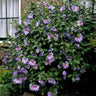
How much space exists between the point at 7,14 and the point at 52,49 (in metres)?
2.92

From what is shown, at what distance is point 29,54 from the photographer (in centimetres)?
279

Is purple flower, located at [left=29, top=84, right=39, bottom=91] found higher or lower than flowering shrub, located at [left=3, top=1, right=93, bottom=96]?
lower

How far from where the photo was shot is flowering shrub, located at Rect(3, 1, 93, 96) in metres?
2.60

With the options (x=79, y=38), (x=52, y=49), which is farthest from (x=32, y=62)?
(x=79, y=38)

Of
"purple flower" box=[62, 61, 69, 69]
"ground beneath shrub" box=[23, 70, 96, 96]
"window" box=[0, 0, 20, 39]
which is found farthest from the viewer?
"window" box=[0, 0, 20, 39]

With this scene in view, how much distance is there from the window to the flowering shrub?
7.09 feet

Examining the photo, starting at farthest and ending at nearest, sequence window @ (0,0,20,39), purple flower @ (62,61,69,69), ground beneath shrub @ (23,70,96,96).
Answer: window @ (0,0,20,39) → ground beneath shrub @ (23,70,96,96) → purple flower @ (62,61,69,69)

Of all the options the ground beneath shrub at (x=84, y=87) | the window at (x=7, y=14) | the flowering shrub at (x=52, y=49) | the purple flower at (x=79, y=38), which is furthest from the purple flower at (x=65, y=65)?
the window at (x=7, y=14)

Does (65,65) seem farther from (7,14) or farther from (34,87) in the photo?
(7,14)

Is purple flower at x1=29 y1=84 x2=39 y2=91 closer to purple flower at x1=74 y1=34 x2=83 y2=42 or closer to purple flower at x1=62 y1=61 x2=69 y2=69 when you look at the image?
purple flower at x1=62 y1=61 x2=69 y2=69

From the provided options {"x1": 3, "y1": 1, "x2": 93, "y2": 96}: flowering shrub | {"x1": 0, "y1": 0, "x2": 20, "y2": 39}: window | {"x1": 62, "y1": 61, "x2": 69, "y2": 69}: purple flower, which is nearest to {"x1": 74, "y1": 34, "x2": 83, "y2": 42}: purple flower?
{"x1": 3, "y1": 1, "x2": 93, "y2": 96}: flowering shrub

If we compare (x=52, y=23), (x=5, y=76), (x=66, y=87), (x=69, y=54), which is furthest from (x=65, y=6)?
(x=5, y=76)

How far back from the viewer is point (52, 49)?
8.54ft

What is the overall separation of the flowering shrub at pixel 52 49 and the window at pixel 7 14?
2160 millimetres
